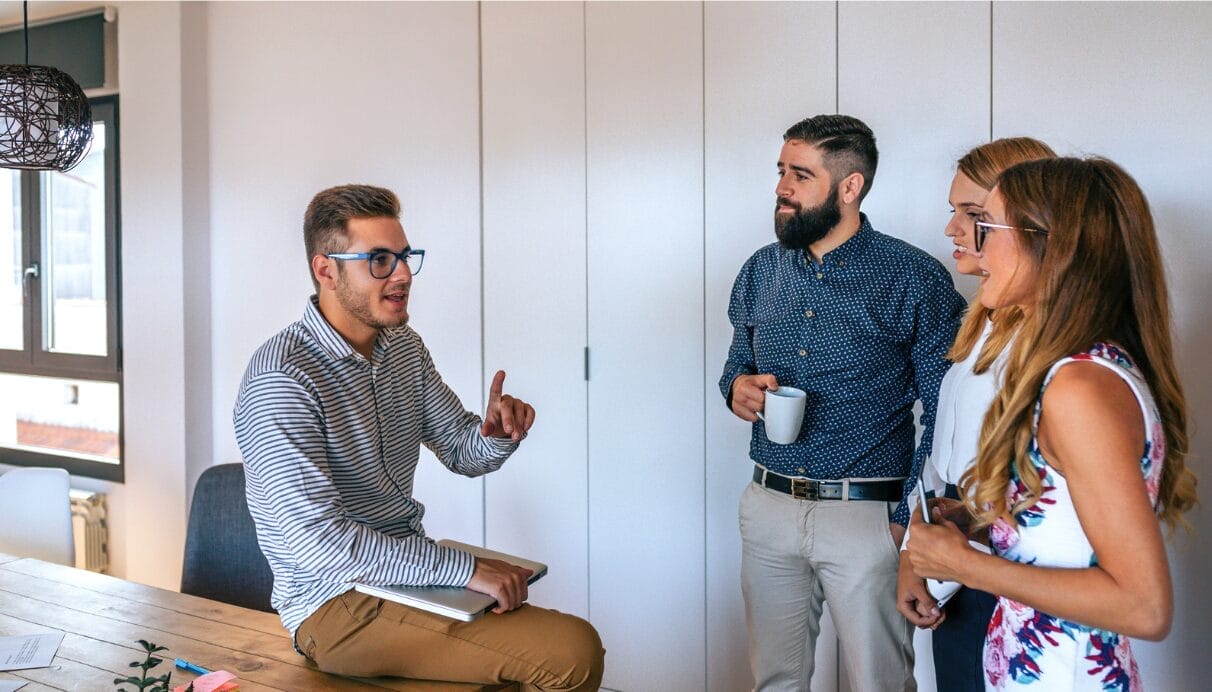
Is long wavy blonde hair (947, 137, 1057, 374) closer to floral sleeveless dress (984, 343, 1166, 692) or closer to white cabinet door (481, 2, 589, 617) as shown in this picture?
floral sleeveless dress (984, 343, 1166, 692)

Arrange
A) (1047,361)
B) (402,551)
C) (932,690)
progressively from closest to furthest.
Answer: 1. (1047,361)
2. (402,551)
3. (932,690)

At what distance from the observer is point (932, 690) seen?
272 centimetres

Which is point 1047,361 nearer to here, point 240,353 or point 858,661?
point 858,661

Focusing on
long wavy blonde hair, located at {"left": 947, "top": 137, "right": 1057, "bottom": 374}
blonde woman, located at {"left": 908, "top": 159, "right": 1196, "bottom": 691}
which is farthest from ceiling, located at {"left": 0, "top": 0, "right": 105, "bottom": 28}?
blonde woman, located at {"left": 908, "top": 159, "right": 1196, "bottom": 691}

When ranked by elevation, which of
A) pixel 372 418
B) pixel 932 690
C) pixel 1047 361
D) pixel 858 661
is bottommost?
pixel 932 690

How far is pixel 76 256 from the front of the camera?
15.1ft

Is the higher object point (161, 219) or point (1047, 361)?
point (161, 219)

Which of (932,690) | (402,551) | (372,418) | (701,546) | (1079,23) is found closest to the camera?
(402,551)

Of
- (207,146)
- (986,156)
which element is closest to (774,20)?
(986,156)

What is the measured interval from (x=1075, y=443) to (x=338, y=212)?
1.48 metres

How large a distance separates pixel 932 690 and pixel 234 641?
1.86m

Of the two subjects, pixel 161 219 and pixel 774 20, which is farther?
pixel 161 219

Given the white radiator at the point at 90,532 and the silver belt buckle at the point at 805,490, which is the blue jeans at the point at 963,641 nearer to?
the silver belt buckle at the point at 805,490

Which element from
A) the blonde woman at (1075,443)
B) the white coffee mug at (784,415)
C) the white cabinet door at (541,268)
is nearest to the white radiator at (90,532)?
the white cabinet door at (541,268)
